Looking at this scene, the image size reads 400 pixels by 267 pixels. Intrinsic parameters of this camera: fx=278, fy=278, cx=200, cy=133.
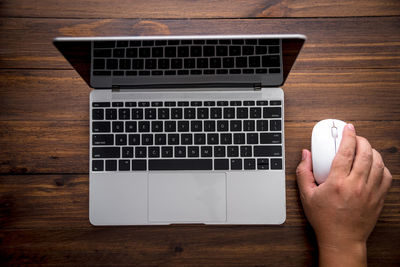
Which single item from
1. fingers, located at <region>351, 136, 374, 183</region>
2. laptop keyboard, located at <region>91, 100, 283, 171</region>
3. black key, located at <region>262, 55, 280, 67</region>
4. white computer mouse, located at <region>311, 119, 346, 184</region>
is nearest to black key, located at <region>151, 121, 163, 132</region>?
laptop keyboard, located at <region>91, 100, 283, 171</region>

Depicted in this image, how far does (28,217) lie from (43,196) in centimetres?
7

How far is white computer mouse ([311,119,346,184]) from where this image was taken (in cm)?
72

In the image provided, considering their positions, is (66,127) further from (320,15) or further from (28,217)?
(320,15)

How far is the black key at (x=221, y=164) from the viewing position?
0.75 meters

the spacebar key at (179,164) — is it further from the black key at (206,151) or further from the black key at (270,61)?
the black key at (270,61)

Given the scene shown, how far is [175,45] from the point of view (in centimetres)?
64

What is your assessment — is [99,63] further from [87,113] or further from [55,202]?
[55,202]

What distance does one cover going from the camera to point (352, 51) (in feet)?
2.66

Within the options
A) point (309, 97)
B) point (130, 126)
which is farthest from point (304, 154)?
point (130, 126)

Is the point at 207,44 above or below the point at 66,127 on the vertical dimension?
above

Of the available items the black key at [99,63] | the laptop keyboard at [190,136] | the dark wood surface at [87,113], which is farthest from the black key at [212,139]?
the black key at [99,63]

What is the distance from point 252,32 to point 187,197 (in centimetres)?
51

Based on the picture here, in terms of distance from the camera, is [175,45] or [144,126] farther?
[144,126]

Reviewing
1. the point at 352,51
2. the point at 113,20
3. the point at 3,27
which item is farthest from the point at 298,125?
the point at 3,27
